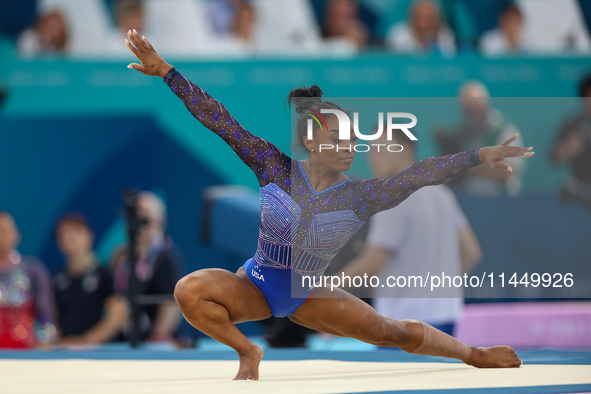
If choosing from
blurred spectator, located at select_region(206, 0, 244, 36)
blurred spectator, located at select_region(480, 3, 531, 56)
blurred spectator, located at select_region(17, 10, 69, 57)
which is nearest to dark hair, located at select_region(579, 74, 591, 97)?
blurred spectator, located at select_region(480, 3, 531, 56)

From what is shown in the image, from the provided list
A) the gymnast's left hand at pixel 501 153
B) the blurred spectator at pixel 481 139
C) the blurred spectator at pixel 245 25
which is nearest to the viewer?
the gymnast's left hand at pixel 501 153

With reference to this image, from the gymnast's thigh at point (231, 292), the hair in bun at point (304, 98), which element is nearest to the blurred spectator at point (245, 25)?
the hair in bun at point (304, 98)

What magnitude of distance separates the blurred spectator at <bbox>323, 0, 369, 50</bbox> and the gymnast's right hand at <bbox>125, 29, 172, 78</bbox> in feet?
15.7

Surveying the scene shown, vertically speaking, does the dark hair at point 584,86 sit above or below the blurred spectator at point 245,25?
below

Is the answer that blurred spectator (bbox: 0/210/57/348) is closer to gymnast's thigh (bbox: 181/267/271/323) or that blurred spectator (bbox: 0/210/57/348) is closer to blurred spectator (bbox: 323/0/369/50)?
gymnast's thigh (bbox: 181/267/271/323)

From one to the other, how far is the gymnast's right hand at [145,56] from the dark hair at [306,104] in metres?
0.54

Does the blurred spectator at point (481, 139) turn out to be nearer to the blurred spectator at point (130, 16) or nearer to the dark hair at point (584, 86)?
the dark hair at point (584, 86)

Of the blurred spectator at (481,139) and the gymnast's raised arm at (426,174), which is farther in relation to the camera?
the blurred spectator at (481,139)

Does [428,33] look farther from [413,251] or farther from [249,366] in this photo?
[249,366]

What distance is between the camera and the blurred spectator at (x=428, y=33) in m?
7.12

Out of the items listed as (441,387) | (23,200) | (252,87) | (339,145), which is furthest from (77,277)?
(441,387)

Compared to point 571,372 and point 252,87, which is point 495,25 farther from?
point 571,372

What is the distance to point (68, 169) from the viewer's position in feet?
22.6

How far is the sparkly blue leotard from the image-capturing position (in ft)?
9.31
